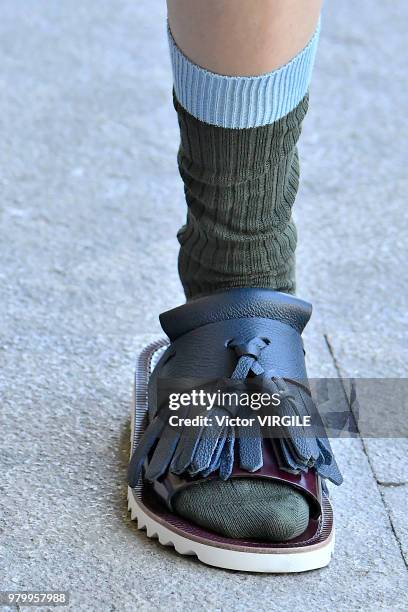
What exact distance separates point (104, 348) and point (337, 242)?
506 mm

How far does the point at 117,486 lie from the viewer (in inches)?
41.3

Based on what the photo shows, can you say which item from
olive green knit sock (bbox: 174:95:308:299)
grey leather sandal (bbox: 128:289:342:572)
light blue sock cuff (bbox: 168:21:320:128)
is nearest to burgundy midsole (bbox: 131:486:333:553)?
grey leather sandal (bbox: 128:289:342:572)

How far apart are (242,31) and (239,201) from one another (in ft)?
0.59

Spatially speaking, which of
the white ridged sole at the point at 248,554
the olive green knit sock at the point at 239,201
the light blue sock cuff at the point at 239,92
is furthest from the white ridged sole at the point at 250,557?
the light blue sock cuff at the point at 239,92

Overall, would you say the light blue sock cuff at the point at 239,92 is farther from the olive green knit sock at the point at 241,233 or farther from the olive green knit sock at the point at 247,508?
the olive green knit sock at the point at 247,508

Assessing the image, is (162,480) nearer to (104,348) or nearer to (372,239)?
Answer: (104,348)

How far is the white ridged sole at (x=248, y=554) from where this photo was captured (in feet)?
2.99

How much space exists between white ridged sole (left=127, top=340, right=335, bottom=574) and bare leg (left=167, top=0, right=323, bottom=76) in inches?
18.0

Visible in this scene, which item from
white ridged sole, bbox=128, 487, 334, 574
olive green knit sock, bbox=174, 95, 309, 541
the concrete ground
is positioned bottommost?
the concrete ground

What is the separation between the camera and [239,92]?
980 millimetres

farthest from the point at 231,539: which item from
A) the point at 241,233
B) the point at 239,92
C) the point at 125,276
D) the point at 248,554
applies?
the point at 125,276

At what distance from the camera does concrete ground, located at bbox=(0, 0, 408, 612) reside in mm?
931

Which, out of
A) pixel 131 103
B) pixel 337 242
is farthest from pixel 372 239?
pixel 131 103

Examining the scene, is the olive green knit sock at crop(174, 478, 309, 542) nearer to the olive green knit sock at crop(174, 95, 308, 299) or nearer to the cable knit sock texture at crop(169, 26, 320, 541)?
the cable knit sock texture at crop(169, 26, 320, 541)
